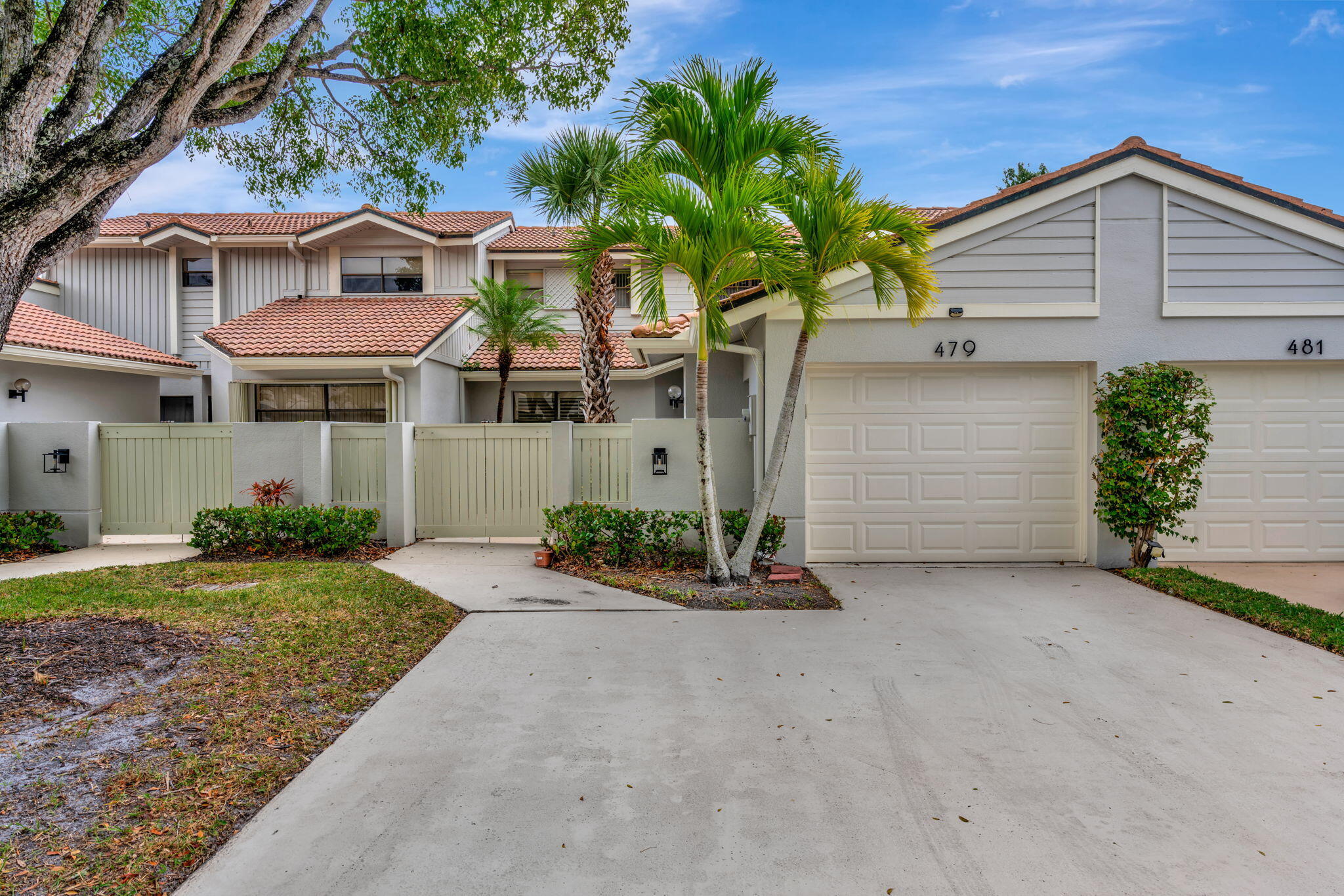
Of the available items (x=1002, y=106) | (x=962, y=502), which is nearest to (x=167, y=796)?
(x=962, y=502)

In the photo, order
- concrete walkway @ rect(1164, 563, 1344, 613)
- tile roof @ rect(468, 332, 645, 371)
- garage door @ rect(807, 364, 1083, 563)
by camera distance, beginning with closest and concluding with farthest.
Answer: concrete walkway @ rect(1164, 563, 1344, 613) → garage door @ rect(807, 364, 1083, 563) → tile roof @ rect(468, 332, 645, 371)

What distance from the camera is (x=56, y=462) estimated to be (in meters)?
10.3

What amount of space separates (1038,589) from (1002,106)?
38.0 feet

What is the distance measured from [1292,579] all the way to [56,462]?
15376mm

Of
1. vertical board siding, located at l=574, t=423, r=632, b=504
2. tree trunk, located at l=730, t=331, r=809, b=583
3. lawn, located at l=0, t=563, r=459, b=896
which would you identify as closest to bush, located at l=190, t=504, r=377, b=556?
lawn, located at l=0, t=563, r=459, b=896

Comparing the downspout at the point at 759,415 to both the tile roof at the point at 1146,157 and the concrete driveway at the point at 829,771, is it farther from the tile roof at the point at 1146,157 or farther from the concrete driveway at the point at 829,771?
the concrete driveway at the point at 829,771

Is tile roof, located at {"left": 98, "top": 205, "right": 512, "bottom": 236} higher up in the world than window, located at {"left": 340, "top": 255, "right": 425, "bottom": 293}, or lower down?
higher up

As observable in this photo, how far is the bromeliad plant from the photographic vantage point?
318 inches

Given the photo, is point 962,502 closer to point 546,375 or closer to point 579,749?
point 579,749

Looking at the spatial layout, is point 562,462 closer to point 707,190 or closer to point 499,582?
point 499,582

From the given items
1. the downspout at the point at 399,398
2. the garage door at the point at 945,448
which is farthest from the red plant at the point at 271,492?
the garage door at the point at 945,448

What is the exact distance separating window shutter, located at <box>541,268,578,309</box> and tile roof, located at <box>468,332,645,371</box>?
1.34 meters

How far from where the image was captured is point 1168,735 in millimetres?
4102

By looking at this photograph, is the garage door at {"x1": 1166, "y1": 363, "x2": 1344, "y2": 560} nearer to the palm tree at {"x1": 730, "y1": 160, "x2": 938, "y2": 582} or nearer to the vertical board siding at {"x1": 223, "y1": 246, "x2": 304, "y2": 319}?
the palm tree at {"x1": 730, "y1": 160, "x2": 938, "y2": 582}
